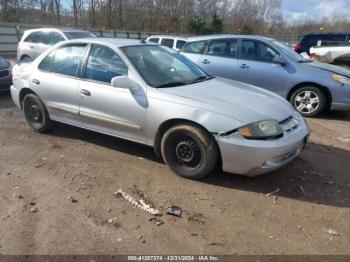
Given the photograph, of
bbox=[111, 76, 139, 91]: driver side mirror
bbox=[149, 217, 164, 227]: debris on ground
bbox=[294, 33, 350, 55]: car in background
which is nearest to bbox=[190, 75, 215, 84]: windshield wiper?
bbox=[111, 76, 139, 91]: driver side mirror

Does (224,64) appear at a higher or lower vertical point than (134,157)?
higher

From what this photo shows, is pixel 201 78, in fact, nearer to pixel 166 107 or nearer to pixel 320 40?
pixel 166 107

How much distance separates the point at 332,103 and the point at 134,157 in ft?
14.2

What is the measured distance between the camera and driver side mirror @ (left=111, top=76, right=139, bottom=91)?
4449 mm

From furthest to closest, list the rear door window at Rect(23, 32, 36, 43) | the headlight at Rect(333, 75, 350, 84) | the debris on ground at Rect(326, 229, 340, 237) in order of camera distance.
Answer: the rear door window at Rect(23, 32, 36, 43) < the headlight at Rect(333, 75, 350, 84) < the debris on ground at Rect(326, 229, 340, 237)

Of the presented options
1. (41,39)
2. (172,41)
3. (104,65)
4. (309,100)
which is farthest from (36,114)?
(172,41)

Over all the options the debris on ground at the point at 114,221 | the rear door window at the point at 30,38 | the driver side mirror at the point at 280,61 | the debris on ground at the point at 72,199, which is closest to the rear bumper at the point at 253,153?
the debris on ground at the point at 114,221

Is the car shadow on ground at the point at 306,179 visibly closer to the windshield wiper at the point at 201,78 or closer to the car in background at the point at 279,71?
the windshield wiper at the point at 201,78

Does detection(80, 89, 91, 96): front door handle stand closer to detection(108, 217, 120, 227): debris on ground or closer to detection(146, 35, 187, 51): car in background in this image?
detection(108, 217, 120, 227): debris on ground

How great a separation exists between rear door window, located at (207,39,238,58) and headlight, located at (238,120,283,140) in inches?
175

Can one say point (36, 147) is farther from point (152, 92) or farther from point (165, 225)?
point (165, 225)

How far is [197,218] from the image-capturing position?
359cm

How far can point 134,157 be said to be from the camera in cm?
507

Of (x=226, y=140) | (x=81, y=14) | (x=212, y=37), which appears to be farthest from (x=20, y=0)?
(x=226, y=140)
